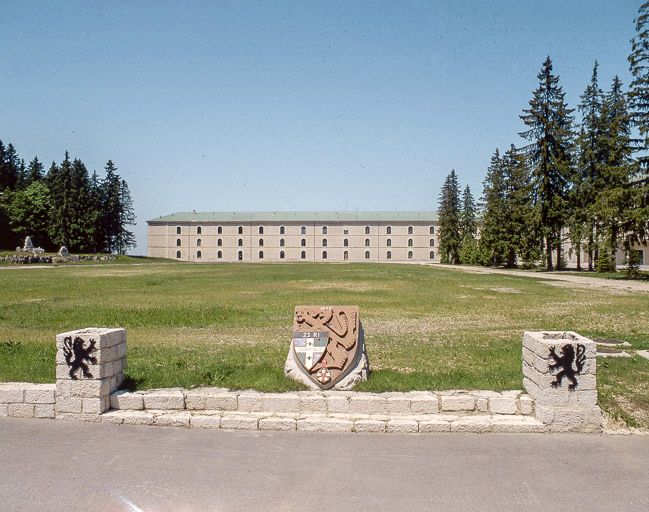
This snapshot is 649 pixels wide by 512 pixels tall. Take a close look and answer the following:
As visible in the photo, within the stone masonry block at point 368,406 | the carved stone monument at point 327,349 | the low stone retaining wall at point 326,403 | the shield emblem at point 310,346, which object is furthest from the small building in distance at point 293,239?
the stone masonry block at point 368,406

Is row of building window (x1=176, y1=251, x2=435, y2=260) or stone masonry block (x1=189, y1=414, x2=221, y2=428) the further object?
row of building window (x1=176, y1=251, x2=435, y2=260)

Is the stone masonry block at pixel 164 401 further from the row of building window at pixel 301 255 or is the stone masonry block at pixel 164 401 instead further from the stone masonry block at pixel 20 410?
the row of building window at pixel 301 255

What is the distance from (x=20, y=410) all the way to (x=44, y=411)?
32cm

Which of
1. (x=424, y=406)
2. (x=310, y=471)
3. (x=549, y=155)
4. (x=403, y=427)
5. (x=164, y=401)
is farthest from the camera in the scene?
(x=549, y=155)

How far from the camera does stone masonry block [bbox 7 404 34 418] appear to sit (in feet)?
21.0

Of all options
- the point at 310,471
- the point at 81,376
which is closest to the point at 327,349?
the point at 310,471

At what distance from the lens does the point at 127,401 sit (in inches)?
255

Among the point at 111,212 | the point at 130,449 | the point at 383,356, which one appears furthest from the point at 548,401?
the point at 111,212

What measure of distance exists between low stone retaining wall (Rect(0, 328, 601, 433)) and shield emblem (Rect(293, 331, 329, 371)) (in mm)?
513

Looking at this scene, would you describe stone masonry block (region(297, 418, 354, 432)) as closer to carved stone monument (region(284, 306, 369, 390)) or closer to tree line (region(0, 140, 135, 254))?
carved stone monument (region(284, 306, 369, 390))

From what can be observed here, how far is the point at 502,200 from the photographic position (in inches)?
2323

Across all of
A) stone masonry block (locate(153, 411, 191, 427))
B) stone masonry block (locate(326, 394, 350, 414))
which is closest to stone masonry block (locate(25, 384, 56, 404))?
stone masonry block (locate(153, 411, 191, 427))

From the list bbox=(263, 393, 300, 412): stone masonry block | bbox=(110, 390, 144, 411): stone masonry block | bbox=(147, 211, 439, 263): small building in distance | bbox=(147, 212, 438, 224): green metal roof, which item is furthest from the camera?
bbox=(147, 212, 438, 224): green metal roof

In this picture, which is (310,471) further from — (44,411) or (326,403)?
(44,411)
